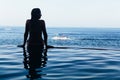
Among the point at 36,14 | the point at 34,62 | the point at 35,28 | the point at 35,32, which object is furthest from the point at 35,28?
the point at 34,62

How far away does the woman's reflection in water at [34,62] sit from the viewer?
5970 mm

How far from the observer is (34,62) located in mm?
7621

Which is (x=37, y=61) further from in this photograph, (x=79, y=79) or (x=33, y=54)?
(x=79, y=79)

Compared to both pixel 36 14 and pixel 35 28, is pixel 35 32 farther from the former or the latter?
pixel 36 14

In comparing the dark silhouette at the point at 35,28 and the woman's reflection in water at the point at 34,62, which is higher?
the dark silhouette at the point at 35,28

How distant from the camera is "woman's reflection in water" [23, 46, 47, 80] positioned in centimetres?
597

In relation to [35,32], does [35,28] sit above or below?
above

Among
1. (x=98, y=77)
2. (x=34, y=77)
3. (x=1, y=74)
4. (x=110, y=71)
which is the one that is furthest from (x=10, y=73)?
(x=110, y=71)

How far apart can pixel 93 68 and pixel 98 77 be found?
4.08 ft

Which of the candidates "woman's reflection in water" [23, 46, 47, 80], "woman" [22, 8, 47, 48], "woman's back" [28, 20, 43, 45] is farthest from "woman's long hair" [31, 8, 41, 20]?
"woman's reflection in water" [23, 46, 47, 80]

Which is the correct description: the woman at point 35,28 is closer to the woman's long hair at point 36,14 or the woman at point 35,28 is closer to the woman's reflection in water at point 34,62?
the woman's long hair at point 36,14

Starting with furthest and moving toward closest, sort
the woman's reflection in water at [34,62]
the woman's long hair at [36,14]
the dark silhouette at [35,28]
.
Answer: the dark silhouette at [35,28], the woman's long hair at [36,14], the woman's reflection in water at [34,62]

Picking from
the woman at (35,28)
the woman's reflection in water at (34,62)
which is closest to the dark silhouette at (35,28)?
the woman at (35,28)

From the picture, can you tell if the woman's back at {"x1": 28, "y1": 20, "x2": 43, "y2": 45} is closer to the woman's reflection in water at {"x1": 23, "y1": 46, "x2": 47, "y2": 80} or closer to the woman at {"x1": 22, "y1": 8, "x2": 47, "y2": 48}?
the woman at {"x1": 22, "y1": 8, "x2": 47, "y2": 48}
